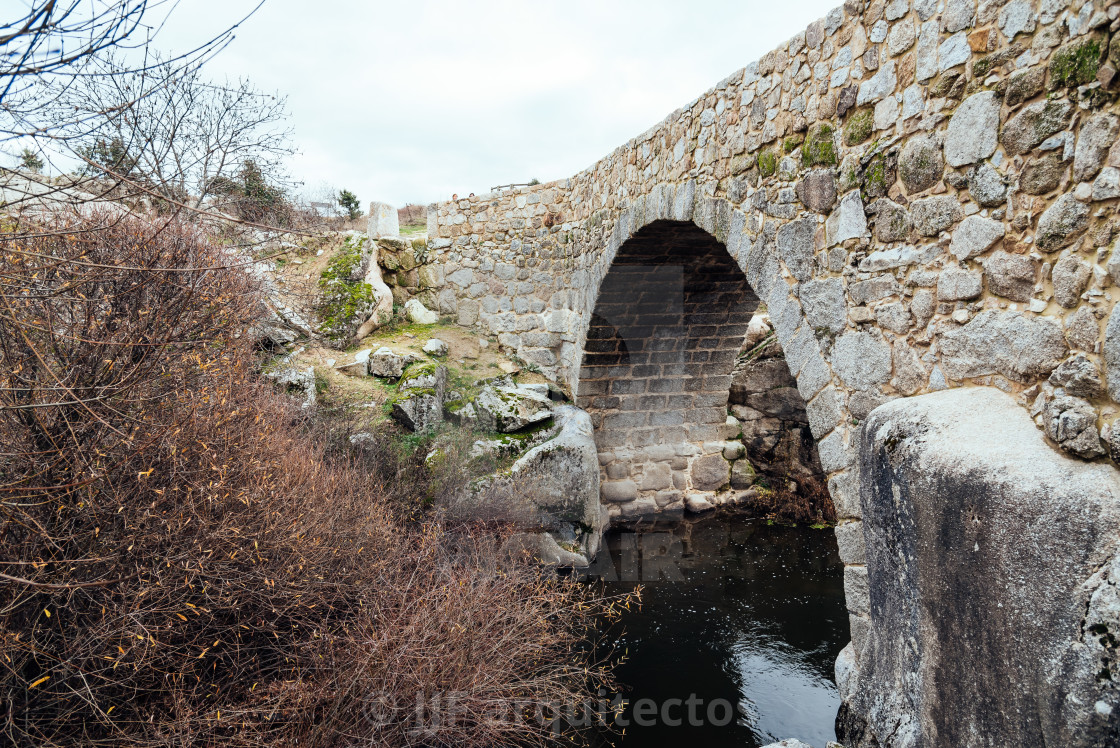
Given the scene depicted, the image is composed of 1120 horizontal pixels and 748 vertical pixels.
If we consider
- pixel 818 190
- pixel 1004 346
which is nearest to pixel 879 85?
Result: pixel 818 190

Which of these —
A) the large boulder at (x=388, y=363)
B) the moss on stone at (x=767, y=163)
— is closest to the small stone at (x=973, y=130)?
the moss on stone at (x=767, y=163)

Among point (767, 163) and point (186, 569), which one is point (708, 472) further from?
point (186, 569)

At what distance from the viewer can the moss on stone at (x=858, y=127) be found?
2.77 m

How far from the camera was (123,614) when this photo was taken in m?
2.66

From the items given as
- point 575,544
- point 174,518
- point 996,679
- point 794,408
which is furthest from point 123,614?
point 794,408

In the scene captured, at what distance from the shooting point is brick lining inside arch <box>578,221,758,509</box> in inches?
255

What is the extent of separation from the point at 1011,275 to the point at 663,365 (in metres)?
5.68

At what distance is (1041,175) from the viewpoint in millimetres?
1971

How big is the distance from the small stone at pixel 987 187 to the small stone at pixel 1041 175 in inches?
3.2

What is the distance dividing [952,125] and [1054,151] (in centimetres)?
46

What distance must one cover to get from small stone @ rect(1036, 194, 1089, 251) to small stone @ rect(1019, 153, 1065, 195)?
63 millimetres

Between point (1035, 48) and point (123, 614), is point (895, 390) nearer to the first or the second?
point (1035, 48)

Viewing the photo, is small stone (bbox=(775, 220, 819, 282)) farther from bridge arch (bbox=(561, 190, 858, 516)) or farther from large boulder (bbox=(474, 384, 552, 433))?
large boulder (bbox=(474, 384, 552, 433))

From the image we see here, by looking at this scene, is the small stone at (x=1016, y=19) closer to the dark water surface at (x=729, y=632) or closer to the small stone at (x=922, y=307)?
the small stone at (x=922, y=307)
